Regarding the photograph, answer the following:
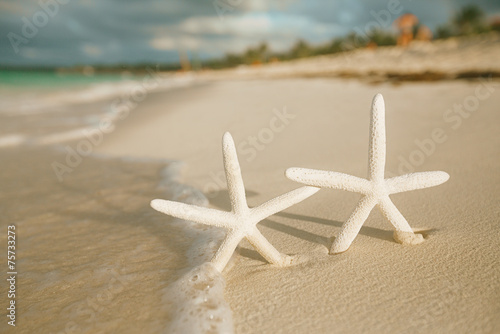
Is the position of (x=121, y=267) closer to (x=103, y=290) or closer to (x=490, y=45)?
(x=103, y=290)

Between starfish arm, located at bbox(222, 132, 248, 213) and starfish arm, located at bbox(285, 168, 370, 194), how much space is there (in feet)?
0.98

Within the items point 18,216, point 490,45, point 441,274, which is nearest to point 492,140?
point 441,274

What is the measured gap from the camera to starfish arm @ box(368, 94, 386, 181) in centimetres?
191

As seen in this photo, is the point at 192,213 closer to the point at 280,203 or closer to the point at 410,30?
the point at 280,203

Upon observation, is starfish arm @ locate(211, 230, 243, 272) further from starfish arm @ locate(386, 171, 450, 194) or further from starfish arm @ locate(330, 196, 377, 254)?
starfish arm @ locate(386, 171, 450, 194)

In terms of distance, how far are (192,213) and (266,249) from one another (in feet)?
1.75

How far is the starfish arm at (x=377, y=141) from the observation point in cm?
191

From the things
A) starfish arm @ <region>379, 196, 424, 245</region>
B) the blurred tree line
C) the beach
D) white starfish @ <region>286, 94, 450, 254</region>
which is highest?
the blurred tree line

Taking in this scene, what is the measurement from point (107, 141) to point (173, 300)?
557cm

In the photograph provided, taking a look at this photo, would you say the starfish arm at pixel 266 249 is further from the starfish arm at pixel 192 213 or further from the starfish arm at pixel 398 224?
the starfish arm at pixel 398 224

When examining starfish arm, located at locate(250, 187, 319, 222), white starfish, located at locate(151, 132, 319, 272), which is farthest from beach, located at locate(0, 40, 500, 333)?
starfish arm, located at locate(250, 187, 319, 222)

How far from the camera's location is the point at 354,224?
2.01m

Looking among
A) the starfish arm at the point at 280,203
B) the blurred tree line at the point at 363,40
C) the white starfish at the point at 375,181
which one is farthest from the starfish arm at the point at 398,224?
the blurred tree line at the point at 363,40

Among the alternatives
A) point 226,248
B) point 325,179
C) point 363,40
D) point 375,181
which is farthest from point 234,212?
point 363,40
